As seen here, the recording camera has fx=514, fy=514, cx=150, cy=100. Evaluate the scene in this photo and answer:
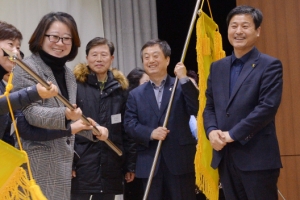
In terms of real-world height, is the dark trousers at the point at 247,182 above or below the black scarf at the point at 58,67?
below

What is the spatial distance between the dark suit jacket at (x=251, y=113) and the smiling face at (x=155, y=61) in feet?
2.12

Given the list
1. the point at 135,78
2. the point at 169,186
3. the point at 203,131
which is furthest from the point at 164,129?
the point at 135,78

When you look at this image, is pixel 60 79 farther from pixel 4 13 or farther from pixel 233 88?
pixel 4 13

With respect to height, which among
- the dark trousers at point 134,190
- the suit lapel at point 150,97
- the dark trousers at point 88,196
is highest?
the suit lapel at point 150,97

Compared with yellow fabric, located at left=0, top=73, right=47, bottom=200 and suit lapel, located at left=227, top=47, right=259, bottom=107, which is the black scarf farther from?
suit lapel, located at left=227, top=47, right=259, bottom=107

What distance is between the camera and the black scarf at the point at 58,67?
2488 millimetres

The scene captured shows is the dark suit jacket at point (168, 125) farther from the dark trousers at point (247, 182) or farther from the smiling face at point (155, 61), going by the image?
the dark trousers at point (247, 182)

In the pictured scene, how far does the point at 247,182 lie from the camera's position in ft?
8.06

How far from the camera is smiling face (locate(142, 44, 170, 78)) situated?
10.6ft

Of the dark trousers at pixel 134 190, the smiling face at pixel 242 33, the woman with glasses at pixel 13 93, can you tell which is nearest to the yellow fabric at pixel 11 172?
the woman with glasses at pixel 13 93

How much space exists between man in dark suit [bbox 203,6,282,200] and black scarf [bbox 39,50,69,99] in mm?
748

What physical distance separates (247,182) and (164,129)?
695mm

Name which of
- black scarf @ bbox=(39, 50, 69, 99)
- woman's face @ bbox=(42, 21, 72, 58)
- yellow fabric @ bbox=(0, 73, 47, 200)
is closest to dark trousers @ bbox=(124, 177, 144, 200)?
black scarf @ bbox=(39, 50, 69, 99)

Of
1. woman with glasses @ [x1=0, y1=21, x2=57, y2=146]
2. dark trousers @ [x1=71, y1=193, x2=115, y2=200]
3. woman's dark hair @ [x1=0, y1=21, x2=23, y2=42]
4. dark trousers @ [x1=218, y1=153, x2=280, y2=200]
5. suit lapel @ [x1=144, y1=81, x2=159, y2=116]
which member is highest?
woman's dark hair @ [x1=0, y1=21, x2=23, y2=42]
